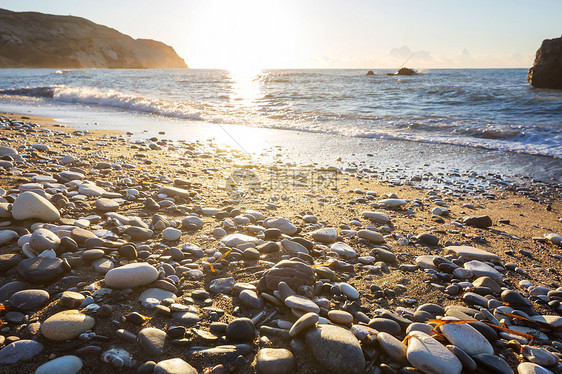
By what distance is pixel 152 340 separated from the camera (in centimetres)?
145

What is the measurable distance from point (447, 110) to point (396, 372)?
538 inches

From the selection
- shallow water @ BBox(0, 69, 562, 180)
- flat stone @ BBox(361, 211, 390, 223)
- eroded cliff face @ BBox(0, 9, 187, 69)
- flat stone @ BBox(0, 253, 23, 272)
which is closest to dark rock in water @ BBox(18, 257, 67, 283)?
flat stone @ BBox(0, 253, 23, 272)

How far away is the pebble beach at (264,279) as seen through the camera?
142 cm

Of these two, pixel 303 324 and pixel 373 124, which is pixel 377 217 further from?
pixel 373 124

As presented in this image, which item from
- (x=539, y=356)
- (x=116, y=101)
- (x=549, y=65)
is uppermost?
(x=549, y=65)

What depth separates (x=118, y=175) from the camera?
169 inches

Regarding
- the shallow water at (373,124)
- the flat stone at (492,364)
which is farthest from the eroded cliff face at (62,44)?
the flat stone at (492,364)

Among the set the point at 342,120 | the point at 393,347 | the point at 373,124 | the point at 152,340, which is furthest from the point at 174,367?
the point at 342,120

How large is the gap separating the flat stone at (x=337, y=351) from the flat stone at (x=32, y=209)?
92.1 inches

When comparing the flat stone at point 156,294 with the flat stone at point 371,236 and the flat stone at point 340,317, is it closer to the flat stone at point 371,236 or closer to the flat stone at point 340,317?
the flat stone at point 340,317

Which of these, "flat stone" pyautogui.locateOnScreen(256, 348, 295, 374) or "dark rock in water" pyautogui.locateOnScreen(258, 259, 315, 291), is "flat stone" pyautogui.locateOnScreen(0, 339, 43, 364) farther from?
"dark rock in water" pyautogui.locateOnScreen(258, 259, 315, 291)

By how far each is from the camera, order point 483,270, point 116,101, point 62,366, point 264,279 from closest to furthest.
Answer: point 62,366 < point 264,279 < point 483,270 < point 116,101

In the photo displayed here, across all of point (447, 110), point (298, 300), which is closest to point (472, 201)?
point (298, 300)

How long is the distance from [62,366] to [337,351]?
3.81 feet
